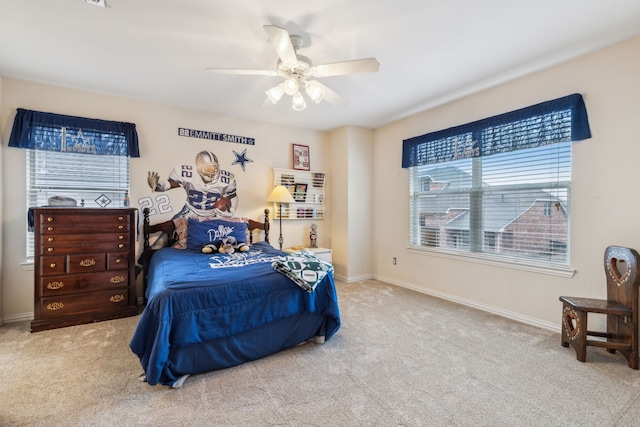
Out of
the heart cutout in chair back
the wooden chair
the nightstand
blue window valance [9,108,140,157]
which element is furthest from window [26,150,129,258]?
the heart cutout in chair back

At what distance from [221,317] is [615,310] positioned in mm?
2802

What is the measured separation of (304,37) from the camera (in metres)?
2.20

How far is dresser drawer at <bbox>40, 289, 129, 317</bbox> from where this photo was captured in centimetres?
267

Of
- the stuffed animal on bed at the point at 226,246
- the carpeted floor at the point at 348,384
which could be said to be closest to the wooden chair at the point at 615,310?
the carpeted floor at the point at 348,384

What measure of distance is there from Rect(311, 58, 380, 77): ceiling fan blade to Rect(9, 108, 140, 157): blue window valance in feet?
8.26

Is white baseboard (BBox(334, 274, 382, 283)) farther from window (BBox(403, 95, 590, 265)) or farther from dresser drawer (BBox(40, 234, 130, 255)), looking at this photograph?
dresser drawer (BBox(40, 234, 130, 255))

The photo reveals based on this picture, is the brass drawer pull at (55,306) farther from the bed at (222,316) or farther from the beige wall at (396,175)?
the bed at (222,316)

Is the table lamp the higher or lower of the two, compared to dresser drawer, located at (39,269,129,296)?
higher

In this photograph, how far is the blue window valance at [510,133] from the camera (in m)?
2.50

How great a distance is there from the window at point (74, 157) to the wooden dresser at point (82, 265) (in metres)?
0.33

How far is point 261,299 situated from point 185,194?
2.26 meters

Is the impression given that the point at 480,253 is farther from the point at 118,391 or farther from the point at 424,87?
the point at 118,391

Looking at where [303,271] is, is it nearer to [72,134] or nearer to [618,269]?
[618,269]

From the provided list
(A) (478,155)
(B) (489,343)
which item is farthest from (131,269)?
(A) (478,155)
